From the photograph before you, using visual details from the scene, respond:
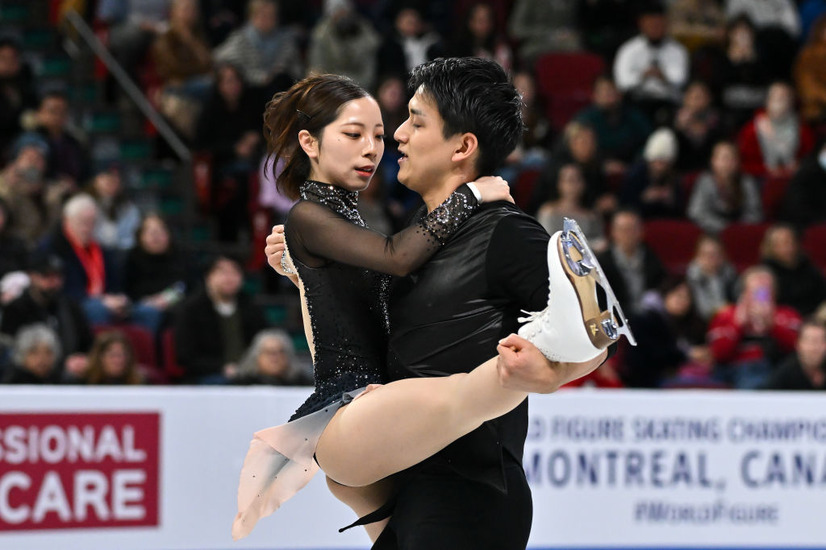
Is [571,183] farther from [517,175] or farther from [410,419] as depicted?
[410,419]

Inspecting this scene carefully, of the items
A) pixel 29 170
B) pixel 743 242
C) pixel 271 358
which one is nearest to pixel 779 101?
pixel 743 242

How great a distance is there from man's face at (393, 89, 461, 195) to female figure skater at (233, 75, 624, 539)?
0.09 metres

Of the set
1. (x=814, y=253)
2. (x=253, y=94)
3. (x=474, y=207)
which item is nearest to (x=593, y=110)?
(x=814, y=253)

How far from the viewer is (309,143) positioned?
3.14 m

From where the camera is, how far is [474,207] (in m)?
2.88

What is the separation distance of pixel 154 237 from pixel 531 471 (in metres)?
3.11

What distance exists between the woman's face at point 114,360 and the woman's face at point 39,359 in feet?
0.92

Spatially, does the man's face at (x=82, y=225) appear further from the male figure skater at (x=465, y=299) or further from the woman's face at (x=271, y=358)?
the male figure skater at (x=465, y=299)

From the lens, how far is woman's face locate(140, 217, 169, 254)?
26.6ft

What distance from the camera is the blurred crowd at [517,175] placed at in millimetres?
7543

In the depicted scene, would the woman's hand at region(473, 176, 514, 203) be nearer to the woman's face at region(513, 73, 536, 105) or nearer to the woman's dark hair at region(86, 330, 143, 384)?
the woman's dark hair at region(86, 330, 143, 384)

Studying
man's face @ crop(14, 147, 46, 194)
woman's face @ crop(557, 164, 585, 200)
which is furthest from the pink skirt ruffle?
woman's face @ crop(557, 164, 585, 200)

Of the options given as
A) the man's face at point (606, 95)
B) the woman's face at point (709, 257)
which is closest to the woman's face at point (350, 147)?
the woman's face at point (709, 257)

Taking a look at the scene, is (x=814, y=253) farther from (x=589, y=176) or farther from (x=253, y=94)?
(x=253, y=94)
